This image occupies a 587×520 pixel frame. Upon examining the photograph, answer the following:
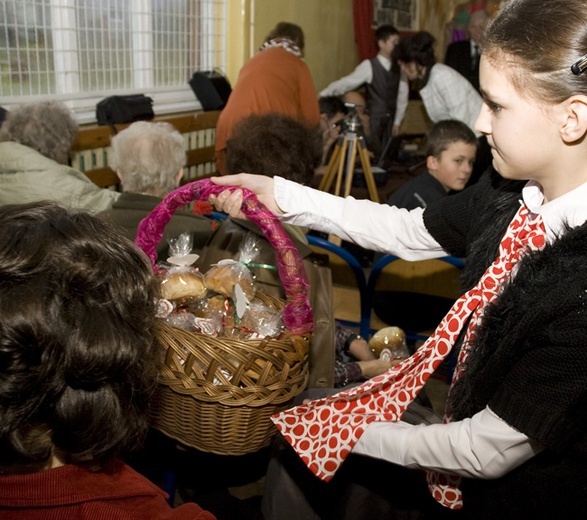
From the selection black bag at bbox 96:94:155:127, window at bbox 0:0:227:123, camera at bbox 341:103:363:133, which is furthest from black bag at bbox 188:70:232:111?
camera at bbox 341:103:363:133

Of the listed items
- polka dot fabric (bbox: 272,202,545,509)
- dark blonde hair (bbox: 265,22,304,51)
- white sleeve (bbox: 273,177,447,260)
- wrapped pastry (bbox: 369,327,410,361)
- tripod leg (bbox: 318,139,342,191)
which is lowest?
wrapped pastry (bbox: 369,327,410,361)

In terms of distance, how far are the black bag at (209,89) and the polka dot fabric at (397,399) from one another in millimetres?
4139

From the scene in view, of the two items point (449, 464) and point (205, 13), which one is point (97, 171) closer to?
point (205, 13)

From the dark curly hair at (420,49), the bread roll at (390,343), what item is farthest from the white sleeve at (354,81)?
the bread roll at (390,343)

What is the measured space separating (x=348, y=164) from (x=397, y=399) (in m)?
3.28

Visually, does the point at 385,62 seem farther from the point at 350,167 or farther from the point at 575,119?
the point at 575,119

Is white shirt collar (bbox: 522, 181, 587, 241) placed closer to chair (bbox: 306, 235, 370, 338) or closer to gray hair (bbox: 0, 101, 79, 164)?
chair (bbox: 306, 235, 370, 338)

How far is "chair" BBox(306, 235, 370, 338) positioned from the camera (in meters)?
2.51

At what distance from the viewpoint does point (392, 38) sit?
20.9ft

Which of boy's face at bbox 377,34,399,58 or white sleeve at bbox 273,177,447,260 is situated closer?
white sleeve at bbox 273,177,447,260

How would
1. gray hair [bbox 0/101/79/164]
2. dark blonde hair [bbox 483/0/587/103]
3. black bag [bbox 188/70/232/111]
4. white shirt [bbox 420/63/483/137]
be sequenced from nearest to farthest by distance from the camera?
dark blonde hair [bbox 483/0/587/103] → gray hair [bbox 0/101/79/164] → white shirt [bbox 420/63/483/137] → black bag [bbox 188/70/232/111]

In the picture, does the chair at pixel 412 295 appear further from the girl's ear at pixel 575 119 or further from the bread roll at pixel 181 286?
the girl's ear at pixel 575 119

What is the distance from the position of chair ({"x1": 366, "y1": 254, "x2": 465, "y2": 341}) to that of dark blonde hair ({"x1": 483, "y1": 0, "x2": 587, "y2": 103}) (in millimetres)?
1541

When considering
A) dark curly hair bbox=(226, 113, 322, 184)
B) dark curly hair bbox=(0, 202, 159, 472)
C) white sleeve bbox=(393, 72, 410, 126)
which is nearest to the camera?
dark curly hair bbox=(0, 202, 159, 472)
